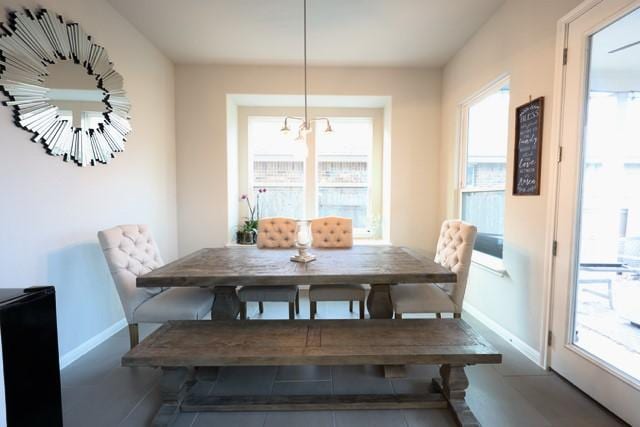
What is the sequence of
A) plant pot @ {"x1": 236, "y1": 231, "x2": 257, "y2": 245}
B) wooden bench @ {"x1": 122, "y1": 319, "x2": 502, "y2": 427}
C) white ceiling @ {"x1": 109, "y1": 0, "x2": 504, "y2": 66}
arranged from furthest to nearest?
plant pot @ {"x1": 236, "y1": 231, "x2": 257, "y2": 245}, white ceiling @ {"x1": 109, "y1": 0, "x2": 504, "y2": 66}, wooden bench @ {"x1": 122, "y1": 319, "x2": 502, "y2": 427}

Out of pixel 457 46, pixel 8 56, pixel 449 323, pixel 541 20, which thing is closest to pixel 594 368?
pixel 449 323

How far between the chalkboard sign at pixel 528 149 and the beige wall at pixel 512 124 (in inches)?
1.8

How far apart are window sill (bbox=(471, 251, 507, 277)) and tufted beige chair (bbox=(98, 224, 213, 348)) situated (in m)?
2.45

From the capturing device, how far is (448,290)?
2.27 m

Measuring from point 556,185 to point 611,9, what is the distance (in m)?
1.01

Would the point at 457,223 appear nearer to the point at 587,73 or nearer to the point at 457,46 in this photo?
the point at 587,73

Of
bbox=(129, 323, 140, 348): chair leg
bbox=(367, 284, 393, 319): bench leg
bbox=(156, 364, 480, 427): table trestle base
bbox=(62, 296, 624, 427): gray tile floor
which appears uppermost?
bbox=(367, 284, 393, 319): bench leg

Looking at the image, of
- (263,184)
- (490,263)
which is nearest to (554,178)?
(490,263)

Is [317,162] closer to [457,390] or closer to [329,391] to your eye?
[329,391]

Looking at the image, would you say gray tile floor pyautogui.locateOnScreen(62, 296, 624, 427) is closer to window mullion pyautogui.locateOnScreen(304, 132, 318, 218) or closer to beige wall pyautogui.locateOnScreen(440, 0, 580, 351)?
beige wall pyautogui.locateOnScreen(440, 0, 580, 351)

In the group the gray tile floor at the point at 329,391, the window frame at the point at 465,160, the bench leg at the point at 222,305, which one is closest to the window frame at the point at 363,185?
the window frame at the point at 465,160

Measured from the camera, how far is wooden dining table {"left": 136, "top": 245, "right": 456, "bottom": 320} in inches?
69.9

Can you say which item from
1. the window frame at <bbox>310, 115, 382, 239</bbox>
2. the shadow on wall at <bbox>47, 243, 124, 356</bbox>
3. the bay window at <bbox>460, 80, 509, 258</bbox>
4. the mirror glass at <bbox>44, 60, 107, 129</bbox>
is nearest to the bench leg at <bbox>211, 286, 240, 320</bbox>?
the shadow on wall at <bbox>47, 243, 124, 356</bbox>

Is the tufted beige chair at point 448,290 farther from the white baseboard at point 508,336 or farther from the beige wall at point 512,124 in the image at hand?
the white baseboard at point 508,336
